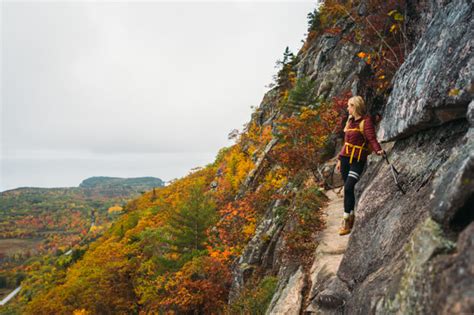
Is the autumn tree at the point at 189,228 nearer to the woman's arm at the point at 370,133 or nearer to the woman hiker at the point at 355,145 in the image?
the woman hiker at the point at 355,145

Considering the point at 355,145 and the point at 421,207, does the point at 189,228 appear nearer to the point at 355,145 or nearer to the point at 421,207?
the point at 355,145

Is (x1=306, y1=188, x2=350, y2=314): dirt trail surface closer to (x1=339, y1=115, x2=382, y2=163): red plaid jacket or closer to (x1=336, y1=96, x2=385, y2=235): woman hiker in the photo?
(x1=336, y1=96, x2=385, y2=235): woman hiker

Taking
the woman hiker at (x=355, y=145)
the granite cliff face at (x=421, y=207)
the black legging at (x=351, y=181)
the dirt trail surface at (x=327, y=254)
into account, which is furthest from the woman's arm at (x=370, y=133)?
the dirt trail surface at (x=327, y=254)

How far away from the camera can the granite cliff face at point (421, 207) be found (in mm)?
1893

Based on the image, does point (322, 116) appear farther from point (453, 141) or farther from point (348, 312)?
point (348, 312)

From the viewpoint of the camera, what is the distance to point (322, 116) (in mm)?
12195

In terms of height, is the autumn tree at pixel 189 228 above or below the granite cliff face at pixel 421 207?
below

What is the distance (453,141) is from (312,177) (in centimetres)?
709

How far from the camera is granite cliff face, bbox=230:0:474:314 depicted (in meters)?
1.89

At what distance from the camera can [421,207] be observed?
2.93 m

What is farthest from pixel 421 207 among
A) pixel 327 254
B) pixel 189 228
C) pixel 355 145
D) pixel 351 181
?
pixel 189 228

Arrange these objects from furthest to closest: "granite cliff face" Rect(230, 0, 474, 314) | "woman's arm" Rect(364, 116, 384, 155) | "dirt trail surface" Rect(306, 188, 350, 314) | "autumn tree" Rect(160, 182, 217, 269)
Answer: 1. "autumn tree" Rect(160, 182, 217, 269)
2. "dirt trail surface" Rect(306, 188, 350, 314)
3. "woman's arm" Rect(364, 116, 384, 155)
4. "granite cliff face" Rect(230, 0, 474, 314)

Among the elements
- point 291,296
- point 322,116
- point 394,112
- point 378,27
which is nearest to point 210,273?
point 291,296

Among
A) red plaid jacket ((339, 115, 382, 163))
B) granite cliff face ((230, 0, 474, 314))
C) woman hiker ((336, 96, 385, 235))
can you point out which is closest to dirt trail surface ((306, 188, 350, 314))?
granite cliff face ((230, 0, 474, 314))
